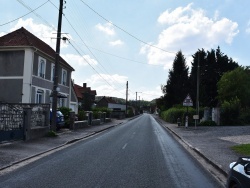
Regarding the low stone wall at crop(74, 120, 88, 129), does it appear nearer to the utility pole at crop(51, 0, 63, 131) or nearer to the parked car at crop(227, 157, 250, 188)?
the utility pole at crop(51, 0, 63, 131)

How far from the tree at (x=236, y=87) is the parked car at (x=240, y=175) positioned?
4998 cm

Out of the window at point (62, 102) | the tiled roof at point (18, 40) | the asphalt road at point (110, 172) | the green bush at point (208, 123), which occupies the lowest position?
the asphalt road at point (110, 172)

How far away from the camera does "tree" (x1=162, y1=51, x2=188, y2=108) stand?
65562mm

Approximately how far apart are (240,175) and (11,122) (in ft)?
45.9

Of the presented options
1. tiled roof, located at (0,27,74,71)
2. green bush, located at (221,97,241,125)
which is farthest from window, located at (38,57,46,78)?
green bush, located at (221,97,241,125)

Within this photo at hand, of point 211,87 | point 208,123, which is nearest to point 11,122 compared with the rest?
point 208,123

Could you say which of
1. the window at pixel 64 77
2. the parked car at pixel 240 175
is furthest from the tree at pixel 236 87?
the parked car at pixel 240 175

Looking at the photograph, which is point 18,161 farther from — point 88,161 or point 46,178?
point 46,178

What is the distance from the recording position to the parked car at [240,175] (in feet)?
17.0

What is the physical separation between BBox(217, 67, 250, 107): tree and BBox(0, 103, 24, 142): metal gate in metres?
41.5

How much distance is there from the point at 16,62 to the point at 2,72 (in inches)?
70.7

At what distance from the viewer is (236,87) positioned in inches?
2184

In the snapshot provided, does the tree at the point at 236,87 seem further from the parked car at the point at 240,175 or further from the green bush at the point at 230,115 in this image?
the parked car at the point at 240,175

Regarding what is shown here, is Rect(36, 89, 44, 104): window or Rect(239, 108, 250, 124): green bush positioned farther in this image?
Rect(239, 108, 250, 124): green bush
